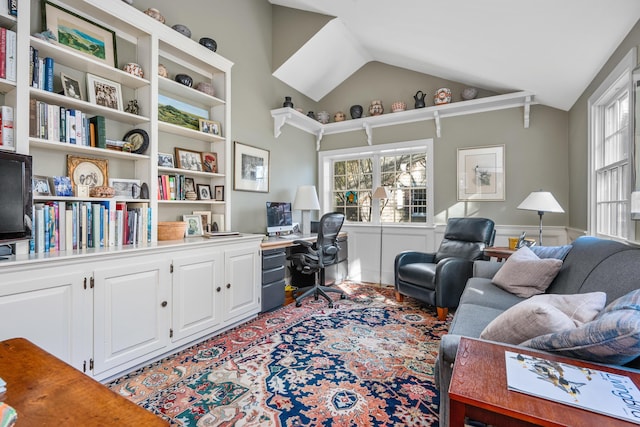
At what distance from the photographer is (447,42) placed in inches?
117

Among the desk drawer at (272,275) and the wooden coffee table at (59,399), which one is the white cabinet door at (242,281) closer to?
the desk drawer at (272,275)

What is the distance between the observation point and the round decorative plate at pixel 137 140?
2.43 metres

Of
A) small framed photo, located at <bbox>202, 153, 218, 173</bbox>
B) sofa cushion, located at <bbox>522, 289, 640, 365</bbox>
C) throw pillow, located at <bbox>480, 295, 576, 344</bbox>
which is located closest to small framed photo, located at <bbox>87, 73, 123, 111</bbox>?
small framed photo, located at <bbox>202, 153, 218, 173</bbox>

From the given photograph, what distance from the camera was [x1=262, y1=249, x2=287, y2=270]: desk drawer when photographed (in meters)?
3.14

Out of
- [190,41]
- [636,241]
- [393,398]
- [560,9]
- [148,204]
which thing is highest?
[190,41]

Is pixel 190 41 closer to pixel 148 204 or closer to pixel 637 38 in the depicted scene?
pixel 148 204

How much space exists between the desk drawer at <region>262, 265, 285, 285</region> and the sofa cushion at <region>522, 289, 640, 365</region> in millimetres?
2502

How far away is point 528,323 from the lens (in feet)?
3.63

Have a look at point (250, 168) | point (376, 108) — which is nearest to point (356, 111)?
point (376, 108)

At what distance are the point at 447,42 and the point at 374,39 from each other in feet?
3.32

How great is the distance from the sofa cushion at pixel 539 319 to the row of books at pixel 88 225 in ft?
7.78

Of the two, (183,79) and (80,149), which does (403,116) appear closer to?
(183,79)

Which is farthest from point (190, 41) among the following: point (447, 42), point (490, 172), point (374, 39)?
point (490, 172)

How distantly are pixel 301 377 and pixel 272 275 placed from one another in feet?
4.54
